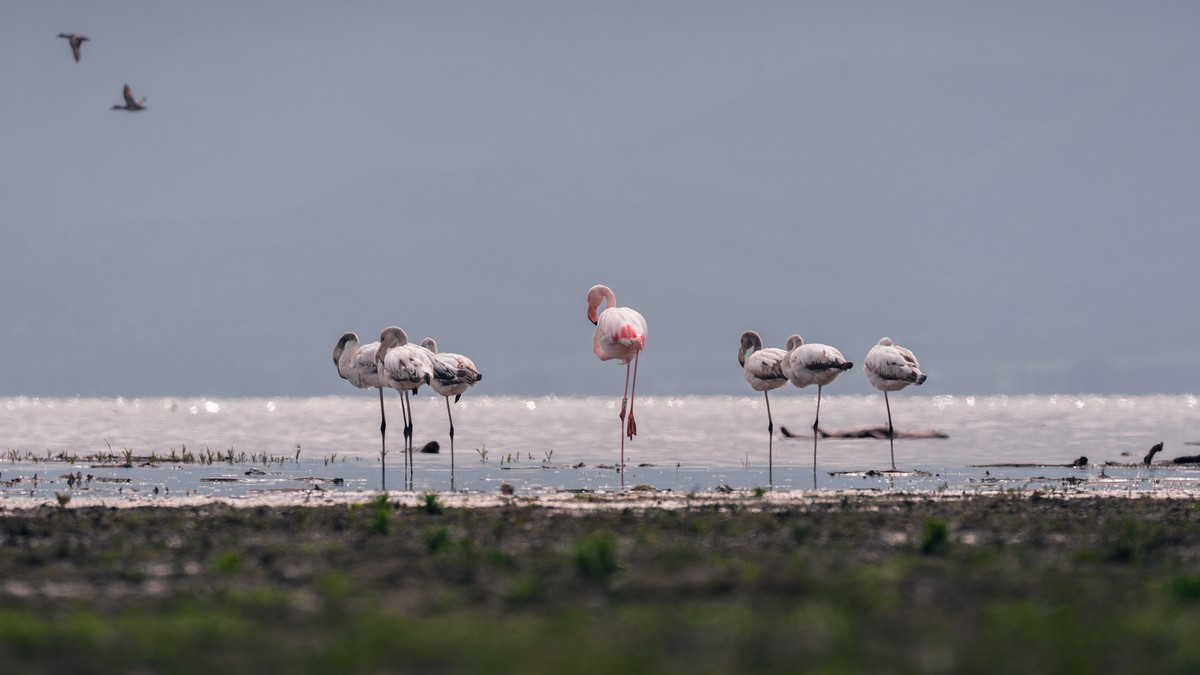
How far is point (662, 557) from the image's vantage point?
1264 cm

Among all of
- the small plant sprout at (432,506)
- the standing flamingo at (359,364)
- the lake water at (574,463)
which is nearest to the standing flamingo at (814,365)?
the lake water at (574,463)

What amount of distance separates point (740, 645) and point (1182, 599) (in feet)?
12.6

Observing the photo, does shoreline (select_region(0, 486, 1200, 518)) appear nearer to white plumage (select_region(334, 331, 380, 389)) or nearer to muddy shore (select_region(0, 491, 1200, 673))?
muddy shore (select_region(0, 491, 1200, 673))

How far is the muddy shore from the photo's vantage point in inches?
326

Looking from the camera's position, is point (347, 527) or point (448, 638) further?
point (347, 527)

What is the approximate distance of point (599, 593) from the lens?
418 inches

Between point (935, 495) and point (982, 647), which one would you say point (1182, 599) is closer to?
point (982, 647)

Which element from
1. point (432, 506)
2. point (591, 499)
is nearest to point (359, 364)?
point (591, 499)

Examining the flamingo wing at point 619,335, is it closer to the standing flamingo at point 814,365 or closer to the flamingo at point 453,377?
the flamingo at point 453,377

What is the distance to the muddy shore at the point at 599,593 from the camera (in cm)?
827

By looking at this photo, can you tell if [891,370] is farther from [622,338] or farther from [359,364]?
[359,364]

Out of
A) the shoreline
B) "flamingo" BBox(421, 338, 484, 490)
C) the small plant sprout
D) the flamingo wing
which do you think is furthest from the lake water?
the small plant sprout

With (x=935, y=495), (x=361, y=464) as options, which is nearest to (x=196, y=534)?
(x=935, y=495)

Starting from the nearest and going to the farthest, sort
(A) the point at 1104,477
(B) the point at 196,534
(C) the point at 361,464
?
(B) the point at 196,534, (A) the point at 1104,477, (C) the point at 361,464
